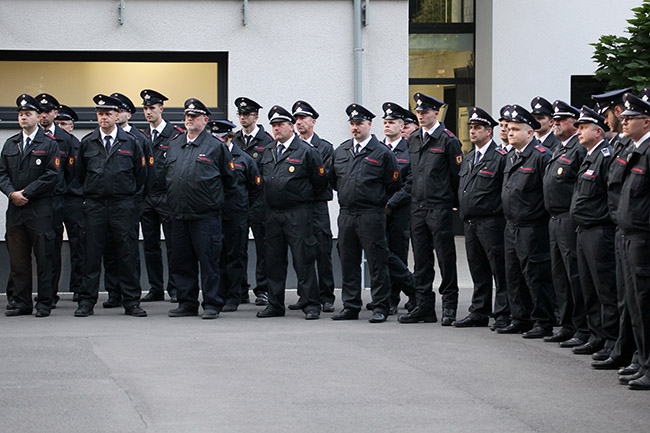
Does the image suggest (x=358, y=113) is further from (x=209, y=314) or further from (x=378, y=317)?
(x=209, y=314)

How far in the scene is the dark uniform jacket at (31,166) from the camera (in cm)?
1084

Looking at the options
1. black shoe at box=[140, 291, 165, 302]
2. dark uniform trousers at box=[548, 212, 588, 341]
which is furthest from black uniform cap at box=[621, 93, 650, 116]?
black shoe at box=[140, 291, 165, 302]

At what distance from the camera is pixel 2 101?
45.6ft

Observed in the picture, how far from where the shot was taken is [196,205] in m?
10.9

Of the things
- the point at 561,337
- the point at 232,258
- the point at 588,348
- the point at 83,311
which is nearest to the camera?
the point at 588,348

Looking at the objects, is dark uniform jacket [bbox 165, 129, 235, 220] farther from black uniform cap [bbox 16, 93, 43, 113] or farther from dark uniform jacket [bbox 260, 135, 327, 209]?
black uniform cap [bbox 16, 93, 43, 113]

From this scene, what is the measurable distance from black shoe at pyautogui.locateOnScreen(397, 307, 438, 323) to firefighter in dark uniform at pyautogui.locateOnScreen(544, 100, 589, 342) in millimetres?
1534

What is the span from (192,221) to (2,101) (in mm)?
4274

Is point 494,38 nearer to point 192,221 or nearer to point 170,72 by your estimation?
point 170,72

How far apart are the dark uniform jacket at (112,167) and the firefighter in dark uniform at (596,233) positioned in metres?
4.71

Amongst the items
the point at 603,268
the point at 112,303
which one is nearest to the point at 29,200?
the point at 112,303

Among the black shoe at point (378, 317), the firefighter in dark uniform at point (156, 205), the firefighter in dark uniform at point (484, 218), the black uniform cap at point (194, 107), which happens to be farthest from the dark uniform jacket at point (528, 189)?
the firefighter in dark uniform at point (156, 205)

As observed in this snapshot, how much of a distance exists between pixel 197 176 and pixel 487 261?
9.85ft

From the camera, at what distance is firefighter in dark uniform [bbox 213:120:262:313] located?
1177 centimetres
